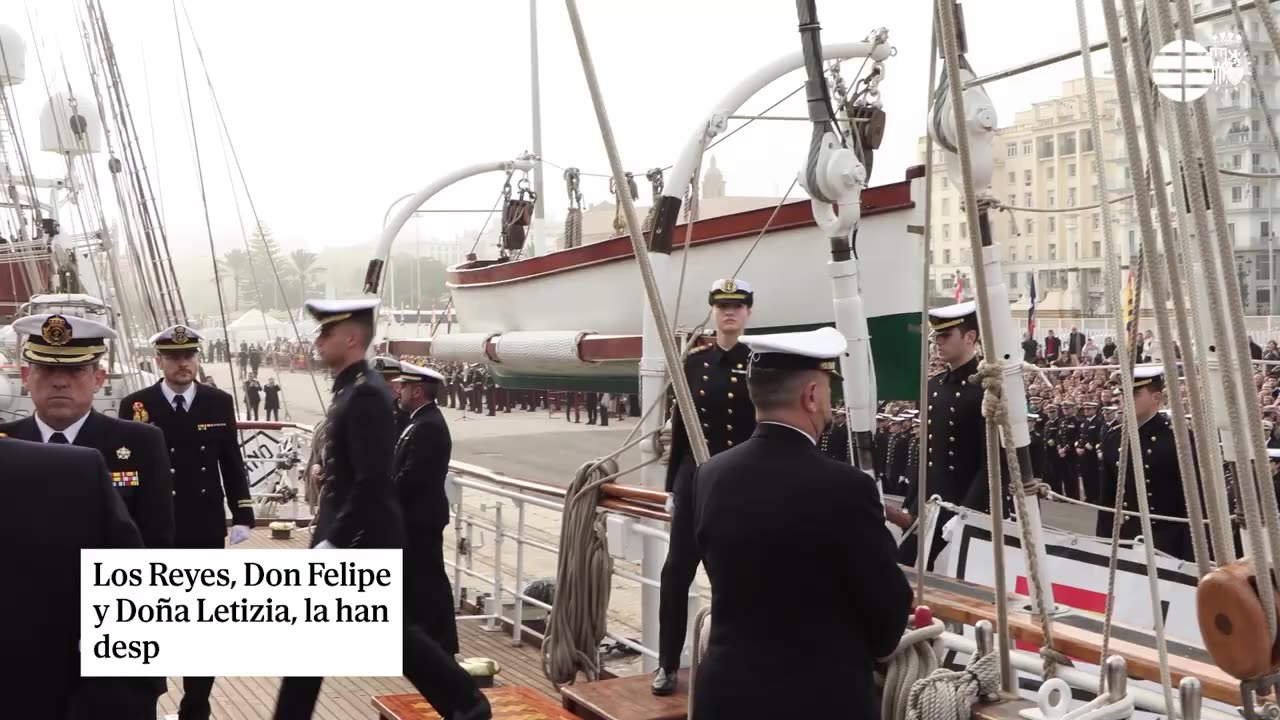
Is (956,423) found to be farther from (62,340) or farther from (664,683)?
(62,340)

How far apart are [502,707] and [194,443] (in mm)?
1546

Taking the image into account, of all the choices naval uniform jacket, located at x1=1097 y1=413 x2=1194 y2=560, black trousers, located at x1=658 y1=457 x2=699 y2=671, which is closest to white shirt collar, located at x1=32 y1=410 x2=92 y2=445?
black trousers, located at x1=658 y1=457 x2=699 y2=671

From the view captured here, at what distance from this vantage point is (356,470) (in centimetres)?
326

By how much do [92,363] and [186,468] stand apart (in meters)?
1.22

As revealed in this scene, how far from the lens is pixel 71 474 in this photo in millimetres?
1864

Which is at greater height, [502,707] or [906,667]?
[906,667]

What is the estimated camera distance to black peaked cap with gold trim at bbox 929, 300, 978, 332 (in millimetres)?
4672

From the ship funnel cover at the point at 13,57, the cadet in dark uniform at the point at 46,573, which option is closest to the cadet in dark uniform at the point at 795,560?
the cadet in dark uniform at the point at 46,573

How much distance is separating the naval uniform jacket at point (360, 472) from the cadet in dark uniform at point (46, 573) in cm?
138

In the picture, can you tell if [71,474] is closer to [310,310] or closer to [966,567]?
[310,310]

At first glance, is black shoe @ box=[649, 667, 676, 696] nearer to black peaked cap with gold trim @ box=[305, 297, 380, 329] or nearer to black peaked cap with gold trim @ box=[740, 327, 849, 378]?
black peaked cap with gold trim @ box=[305, 297, 380, 329]

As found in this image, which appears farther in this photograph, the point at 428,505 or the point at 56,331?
the point at 428,505

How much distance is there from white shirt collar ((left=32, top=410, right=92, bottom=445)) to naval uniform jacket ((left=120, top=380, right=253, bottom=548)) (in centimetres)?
101
